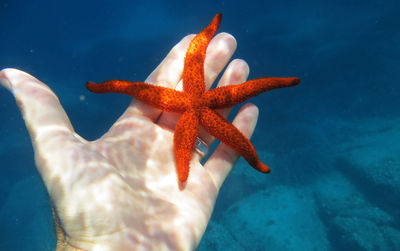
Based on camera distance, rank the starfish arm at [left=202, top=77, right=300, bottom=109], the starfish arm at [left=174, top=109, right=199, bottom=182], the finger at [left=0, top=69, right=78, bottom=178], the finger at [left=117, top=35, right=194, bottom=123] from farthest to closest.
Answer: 1. the finger at [left=117, top=35, right=194, bottom=123]
2. the starfish arm at [left=202, top=77, right=300, bottom=109]
3. the starfish arm at [left=174, top=109, right=199, bottom=182]
4. the finger at [left=0, top=69, right=78, bottom=178]

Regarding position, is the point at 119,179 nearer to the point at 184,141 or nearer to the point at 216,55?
the point at 184,141

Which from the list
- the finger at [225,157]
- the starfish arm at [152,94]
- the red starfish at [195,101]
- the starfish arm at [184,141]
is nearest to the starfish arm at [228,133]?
the red starfish at [195,101]

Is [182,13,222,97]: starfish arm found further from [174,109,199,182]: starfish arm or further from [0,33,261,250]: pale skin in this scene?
[0,33,261,250]: pale skin

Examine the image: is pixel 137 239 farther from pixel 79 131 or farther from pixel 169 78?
pixel 79 131

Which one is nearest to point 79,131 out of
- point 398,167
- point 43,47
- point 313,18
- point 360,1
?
point 43,47

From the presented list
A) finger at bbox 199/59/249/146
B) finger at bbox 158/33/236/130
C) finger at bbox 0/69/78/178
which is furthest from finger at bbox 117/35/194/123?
finger at bbox 0/69/78/178

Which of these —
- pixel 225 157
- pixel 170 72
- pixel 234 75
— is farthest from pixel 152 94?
pixel 234 75

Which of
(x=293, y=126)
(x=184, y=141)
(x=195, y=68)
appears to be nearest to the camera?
(x=184, y=141)
